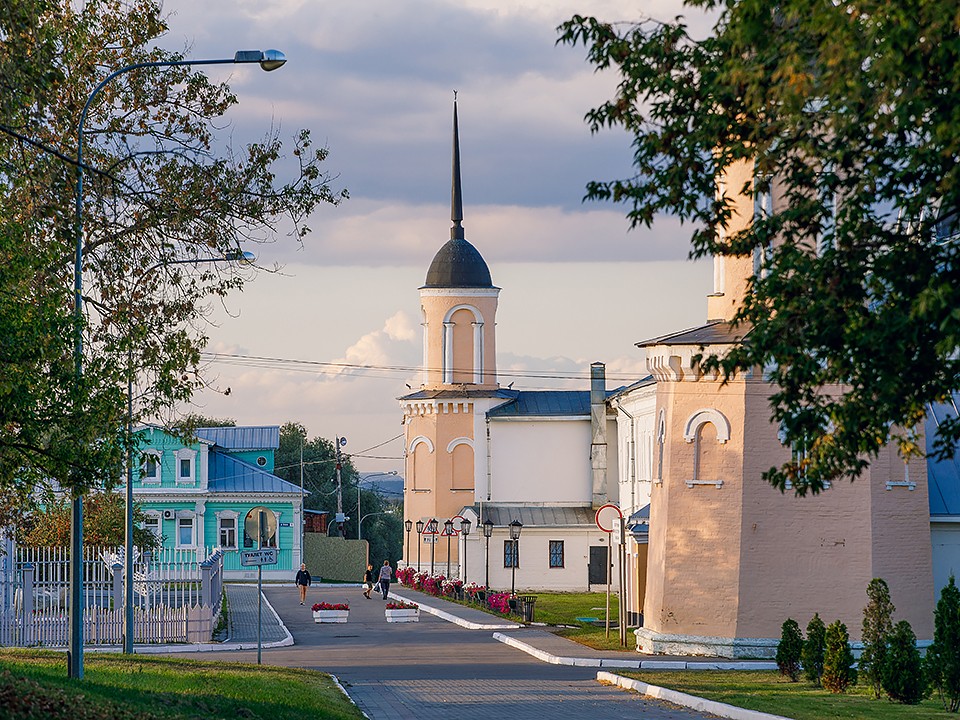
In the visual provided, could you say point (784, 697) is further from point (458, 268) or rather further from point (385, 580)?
point (458, 268)

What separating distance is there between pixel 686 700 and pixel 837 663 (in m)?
3.01

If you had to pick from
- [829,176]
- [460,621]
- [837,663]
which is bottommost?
[460,621]

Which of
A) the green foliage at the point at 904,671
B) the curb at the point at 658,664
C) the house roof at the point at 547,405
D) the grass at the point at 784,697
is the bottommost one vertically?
the curb at the point at 658,664

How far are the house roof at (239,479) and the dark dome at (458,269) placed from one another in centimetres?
1243

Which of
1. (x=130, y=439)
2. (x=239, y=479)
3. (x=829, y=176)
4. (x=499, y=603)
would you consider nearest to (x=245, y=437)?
(x=239, y=479)

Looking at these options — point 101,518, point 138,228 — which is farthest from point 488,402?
point 138,228

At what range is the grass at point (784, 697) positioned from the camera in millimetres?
20250

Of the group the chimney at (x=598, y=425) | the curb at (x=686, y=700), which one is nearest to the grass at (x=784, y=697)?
the curb at (x=686, y=700)

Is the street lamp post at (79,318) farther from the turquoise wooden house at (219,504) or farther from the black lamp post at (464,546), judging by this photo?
the turquoise wooden house at (219,504)

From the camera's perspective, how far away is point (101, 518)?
117ft

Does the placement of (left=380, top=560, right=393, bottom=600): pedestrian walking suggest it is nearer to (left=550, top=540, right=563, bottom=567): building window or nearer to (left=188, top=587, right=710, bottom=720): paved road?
(left=550, top=540, right=563, bottom=567): building window

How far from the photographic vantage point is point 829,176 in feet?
40.3

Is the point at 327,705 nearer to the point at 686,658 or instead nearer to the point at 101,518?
the point at 686,658

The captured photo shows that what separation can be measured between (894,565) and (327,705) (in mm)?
14253
